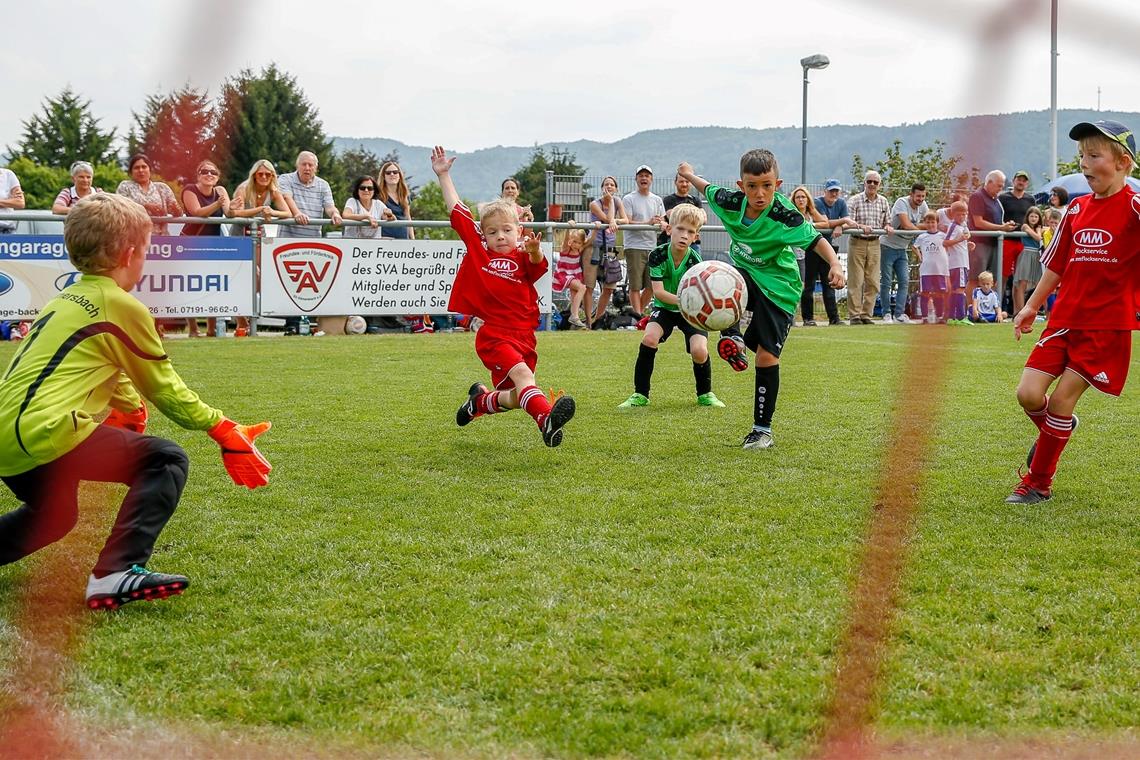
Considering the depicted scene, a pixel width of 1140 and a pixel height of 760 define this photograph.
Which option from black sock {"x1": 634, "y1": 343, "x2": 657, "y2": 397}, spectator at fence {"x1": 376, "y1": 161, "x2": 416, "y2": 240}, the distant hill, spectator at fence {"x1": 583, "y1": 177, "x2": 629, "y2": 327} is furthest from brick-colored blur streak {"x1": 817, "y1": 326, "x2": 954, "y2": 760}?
spectator at fence {"x1": 583, "y1": 177, "x2": 629, "y2": 327}

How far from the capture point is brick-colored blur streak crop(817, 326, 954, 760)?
4.16ft

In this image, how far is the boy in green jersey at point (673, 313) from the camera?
8266 millimetres

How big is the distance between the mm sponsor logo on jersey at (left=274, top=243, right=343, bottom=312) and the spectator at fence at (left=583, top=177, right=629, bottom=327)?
3471mm

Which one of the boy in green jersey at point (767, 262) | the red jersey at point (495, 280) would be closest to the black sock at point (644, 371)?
the boy in green jersey at point (767, 262)

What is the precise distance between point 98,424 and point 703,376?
535cm

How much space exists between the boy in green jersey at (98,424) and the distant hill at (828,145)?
185cm

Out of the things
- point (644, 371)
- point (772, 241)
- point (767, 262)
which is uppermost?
point (772, 241)

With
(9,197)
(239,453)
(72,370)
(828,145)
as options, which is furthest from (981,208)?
(9,197)

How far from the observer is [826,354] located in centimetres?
1208

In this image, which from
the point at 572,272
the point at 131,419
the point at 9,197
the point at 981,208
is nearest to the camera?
the point at 981,208

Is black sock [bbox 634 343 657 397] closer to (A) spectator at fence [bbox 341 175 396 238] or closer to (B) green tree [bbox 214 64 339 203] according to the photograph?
(A) spectator at fence [bbox 341 175 396 238]

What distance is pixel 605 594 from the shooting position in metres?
3.58

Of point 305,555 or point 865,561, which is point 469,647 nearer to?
point 305,555

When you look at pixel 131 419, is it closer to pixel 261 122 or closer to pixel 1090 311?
pixel 261 122
